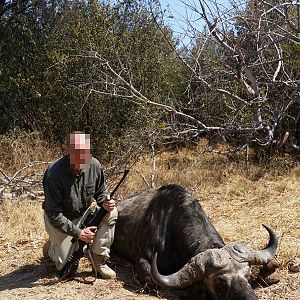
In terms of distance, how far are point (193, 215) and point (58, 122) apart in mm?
7840

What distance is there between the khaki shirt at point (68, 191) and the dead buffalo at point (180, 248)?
726 mm

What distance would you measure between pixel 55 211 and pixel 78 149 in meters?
0.67

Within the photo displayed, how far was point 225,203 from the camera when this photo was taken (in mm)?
9086

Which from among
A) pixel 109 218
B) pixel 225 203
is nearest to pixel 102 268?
pixel 109 218

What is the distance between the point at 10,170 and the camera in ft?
37.9

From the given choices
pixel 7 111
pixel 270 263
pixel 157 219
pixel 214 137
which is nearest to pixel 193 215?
pixel 157 219

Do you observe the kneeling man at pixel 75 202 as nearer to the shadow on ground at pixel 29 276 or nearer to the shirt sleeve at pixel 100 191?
the shirt sleeve at pixel 100 191

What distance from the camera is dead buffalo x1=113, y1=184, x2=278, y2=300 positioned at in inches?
187

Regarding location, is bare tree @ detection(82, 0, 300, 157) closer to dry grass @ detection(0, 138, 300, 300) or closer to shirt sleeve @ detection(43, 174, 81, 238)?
dry grass @ detection(0, 138, 300, 300)

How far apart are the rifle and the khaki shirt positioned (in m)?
0.07

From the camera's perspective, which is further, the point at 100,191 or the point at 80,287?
the point at 100,191

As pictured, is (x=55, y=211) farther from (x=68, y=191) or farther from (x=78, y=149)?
(x=78, y=149)

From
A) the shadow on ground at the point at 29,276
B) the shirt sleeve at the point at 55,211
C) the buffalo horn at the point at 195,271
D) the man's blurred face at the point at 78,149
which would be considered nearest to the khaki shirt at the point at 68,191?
the shirt sleeve at the point at 55,211

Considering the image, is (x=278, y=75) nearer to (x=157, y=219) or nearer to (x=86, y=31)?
(x=86, y=31)
